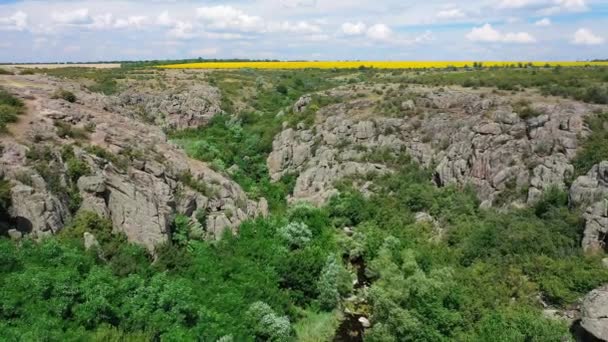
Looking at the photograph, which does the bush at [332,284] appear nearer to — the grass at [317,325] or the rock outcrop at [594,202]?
the grass at [317,325]

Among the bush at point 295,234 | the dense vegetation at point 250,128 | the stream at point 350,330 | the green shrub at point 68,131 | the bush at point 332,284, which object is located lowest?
the stream at point 350,330

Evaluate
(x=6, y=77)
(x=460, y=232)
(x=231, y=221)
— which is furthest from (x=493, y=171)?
(x=6, y=77)

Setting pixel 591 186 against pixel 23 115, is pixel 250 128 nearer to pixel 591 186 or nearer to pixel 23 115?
pixel 23 115

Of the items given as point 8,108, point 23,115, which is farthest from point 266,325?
point 8,108

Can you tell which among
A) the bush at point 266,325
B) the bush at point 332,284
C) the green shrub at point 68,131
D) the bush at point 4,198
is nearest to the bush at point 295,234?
the bush at point 332,284

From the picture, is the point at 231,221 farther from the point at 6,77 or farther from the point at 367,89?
the point at 367,89

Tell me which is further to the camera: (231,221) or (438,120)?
(438,120)
